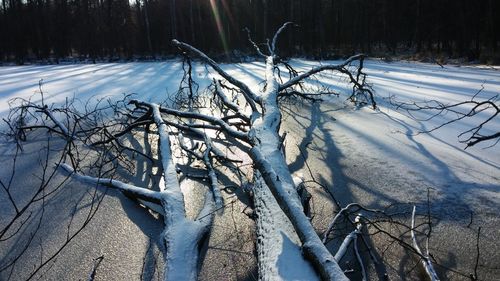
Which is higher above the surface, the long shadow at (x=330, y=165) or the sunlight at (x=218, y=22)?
the sunlight at (x=218, y=22)

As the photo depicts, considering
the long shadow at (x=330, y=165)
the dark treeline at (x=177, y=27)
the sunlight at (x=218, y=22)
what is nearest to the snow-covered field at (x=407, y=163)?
the long shadow at (x=330, y=165)

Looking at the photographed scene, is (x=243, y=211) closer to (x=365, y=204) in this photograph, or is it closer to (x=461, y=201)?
(x=365, y=204)

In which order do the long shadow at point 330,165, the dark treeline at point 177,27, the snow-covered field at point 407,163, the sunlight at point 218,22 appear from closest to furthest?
the snow-covered field at point 407,163, the long shadow at point 330,165, the dark treeline at point 177,27, the sunlight at point 218,22

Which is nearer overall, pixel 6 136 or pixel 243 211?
pixel 243 211

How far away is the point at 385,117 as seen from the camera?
571 cm

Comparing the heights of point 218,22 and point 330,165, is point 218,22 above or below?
above

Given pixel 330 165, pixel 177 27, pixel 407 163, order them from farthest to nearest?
pixel 177 27
pixel 330 165
pixel 407 163

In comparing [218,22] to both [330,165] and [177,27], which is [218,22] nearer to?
[177,27]

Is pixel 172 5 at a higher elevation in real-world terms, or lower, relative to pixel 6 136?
higher

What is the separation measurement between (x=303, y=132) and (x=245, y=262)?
3.04 meters

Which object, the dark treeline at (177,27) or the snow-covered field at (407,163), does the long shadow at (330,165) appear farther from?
the dark treeline at (177,27)

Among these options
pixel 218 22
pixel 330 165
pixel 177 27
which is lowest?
pixel 330 165

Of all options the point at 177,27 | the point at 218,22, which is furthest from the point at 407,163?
the point at 177,27

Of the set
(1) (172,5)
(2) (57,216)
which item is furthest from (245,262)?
(1) (172,5)
